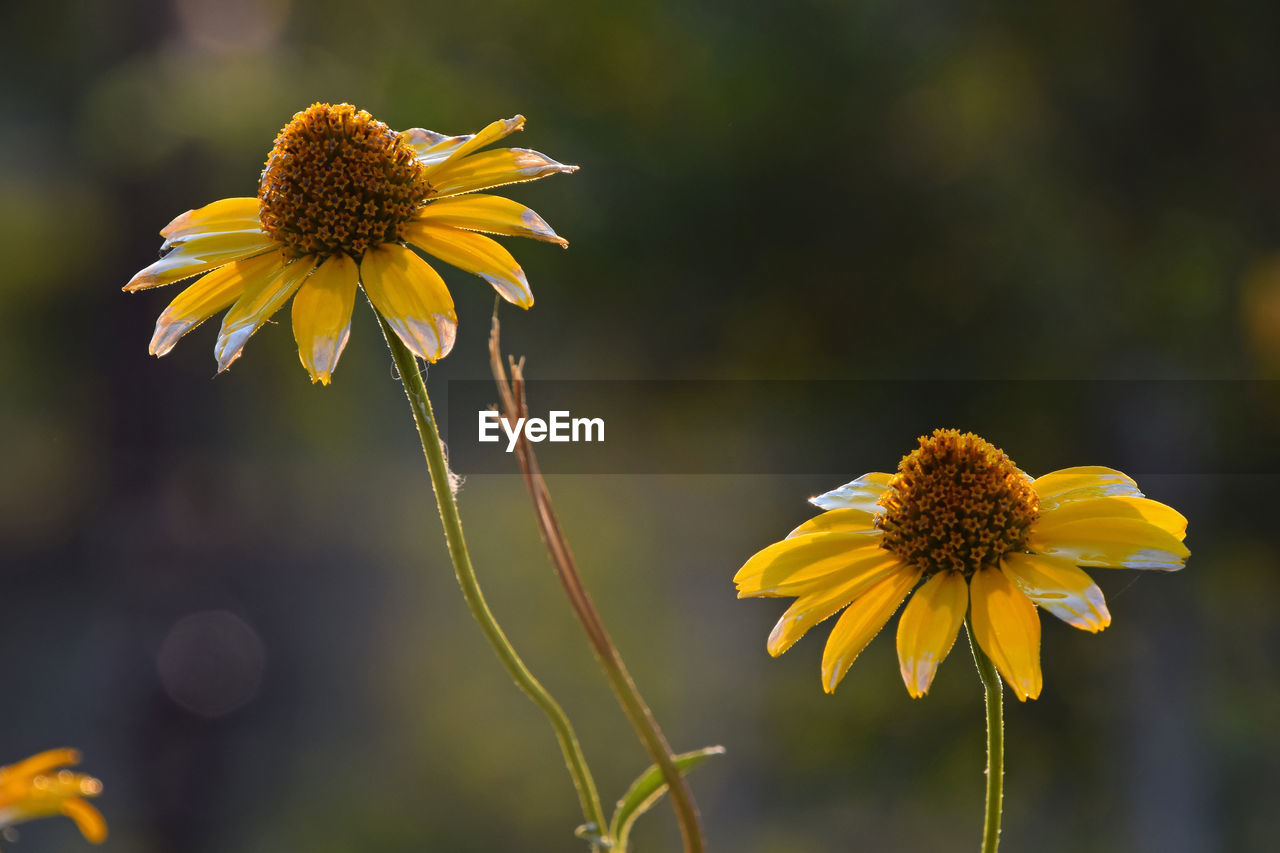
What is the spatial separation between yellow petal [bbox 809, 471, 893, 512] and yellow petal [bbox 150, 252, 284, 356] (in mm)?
395

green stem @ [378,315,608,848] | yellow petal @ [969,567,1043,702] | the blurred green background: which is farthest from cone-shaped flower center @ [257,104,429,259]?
the blurred green background

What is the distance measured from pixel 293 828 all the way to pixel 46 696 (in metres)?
1.96

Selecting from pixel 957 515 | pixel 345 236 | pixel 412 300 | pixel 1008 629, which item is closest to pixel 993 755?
pixel 1008 629

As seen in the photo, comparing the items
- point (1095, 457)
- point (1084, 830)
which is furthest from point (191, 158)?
point (1084, 830)

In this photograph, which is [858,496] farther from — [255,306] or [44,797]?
[44,797]

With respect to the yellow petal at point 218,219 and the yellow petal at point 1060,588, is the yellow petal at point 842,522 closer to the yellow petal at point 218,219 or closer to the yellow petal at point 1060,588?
the yellow petal at point 1060,588

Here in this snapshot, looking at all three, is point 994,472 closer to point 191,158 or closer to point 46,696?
point 191,158

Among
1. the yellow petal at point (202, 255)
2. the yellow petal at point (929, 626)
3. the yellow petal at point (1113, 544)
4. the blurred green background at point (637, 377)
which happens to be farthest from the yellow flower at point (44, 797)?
the blurred green background at point (637, 377)

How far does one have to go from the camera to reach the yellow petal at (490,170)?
0.71 m

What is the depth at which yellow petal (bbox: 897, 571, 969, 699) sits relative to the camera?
24.6 inches

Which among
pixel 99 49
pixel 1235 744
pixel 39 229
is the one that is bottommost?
pixel 1235 744

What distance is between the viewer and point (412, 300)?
67 centimetres

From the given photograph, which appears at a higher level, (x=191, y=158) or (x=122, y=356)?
(x=191, y=158)

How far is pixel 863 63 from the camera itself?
15.0 feet
